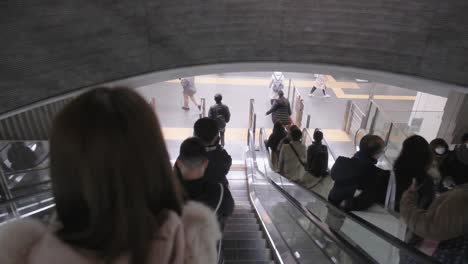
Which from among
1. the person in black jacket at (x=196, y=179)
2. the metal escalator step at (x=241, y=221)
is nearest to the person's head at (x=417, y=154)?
the person in black jacket at (x=196, y=179)

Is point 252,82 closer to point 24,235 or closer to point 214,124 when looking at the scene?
point 214,124

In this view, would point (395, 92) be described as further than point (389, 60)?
Yes

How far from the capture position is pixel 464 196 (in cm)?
154

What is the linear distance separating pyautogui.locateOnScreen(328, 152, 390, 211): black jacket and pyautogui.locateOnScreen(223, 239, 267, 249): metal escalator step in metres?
1.45

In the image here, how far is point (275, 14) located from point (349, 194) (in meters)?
3.13

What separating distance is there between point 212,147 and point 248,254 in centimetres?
155

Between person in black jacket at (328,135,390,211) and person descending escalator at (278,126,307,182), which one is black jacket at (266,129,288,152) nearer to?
person descending escalator at (278,126,307,182)

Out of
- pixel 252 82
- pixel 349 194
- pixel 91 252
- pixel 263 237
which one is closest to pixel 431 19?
pixel 349 194

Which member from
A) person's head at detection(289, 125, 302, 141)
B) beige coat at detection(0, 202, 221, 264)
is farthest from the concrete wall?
beige coat at detection(0, 202, 221, 264)

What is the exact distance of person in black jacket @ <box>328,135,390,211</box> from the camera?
9.29 ft

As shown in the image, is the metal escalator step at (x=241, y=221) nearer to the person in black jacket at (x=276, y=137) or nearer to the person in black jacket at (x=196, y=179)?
the person in black jacket at (x=276, y=137)

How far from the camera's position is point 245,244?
4.02 meters

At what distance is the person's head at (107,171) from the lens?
0.81 meters

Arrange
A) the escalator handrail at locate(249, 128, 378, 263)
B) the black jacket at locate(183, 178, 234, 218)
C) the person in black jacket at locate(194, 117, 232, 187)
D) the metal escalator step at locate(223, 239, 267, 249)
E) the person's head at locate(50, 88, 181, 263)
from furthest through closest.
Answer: the metal escalator step at locate(223, 239, 267, 249), the person in black jacket at locate(194, 117, 232, 187), the escalator handrail at locate(249, 128, 378, 263), the black jacket at locate(183, 178, 234, 218), the person's head at locate(50, 88, 181, 263)
